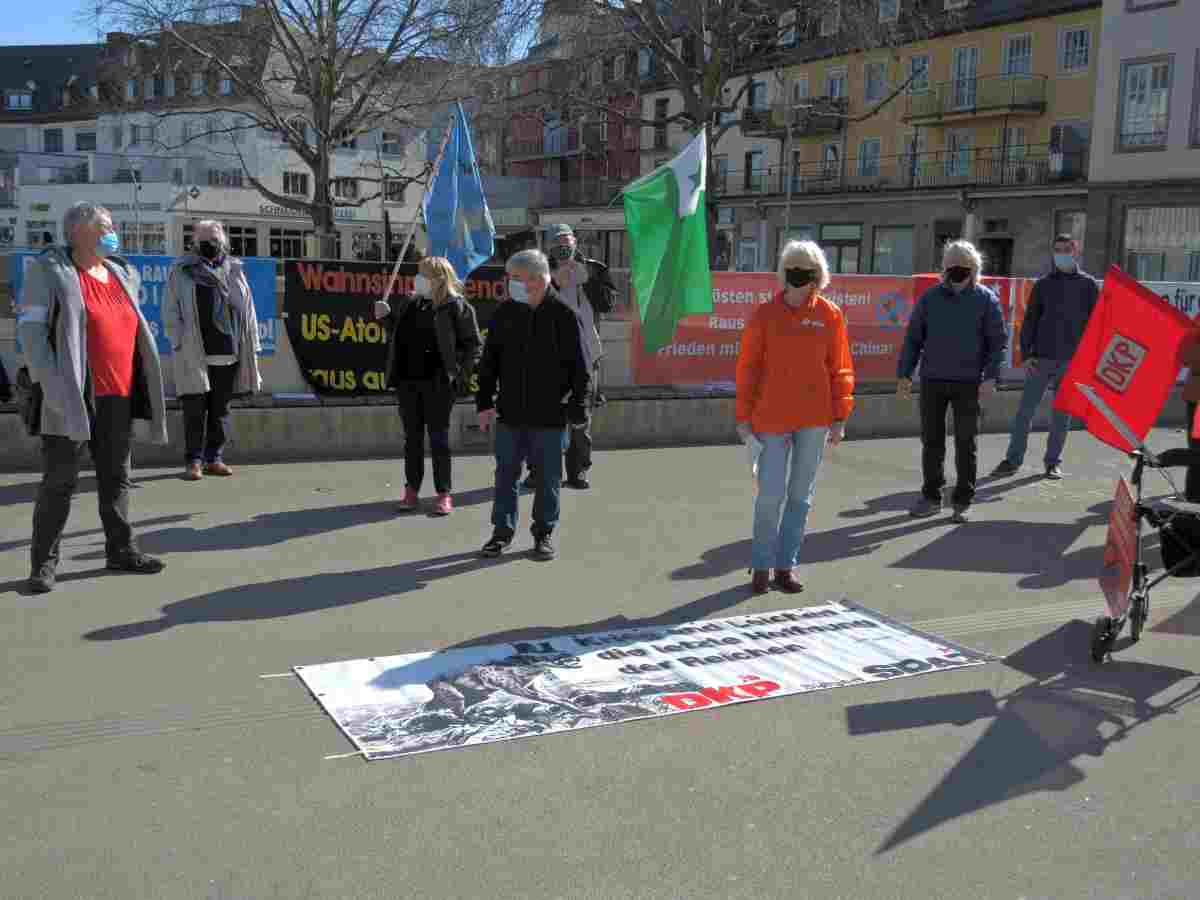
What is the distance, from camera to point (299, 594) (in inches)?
265

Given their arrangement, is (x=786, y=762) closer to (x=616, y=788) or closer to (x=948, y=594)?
(x=616, y=788)

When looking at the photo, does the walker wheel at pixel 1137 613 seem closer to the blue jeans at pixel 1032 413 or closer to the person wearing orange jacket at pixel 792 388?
the person wearing orange jacket at pixel 792 388

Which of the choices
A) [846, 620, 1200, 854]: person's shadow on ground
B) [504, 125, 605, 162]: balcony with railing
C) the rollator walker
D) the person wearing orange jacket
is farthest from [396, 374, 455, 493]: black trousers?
[504, 125, 605, 162]: balcony with railing

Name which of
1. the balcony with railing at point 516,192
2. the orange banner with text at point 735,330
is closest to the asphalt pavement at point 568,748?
the orange banner with text at point 735,330

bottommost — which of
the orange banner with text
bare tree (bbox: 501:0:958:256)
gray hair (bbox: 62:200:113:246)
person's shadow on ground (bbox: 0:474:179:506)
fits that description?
person's shadow on ground (bbox: 0:474:179:506)

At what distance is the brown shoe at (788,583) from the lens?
23.1 ft

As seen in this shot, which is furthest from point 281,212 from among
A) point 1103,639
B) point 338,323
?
point 1103,639

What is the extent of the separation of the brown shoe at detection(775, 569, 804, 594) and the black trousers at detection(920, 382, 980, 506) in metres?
2.61

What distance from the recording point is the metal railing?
47156mm

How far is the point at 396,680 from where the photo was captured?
5.32 meters

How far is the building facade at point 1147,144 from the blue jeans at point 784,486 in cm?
3337

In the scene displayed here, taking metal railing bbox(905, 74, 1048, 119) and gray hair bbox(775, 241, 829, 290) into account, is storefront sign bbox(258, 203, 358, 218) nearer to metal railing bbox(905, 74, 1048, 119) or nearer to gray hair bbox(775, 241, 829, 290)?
metal railing bbox(905, 74, 1048, 119)

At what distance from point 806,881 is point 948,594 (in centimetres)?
372

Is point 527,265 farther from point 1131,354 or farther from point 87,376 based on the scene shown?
point 1131,354
